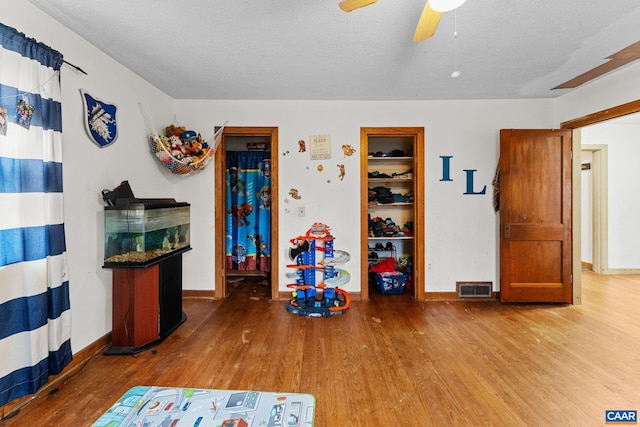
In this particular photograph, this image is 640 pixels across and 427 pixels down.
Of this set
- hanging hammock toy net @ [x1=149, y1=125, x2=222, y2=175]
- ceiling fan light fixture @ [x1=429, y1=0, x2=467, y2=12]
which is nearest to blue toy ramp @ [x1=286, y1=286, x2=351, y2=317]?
hanging hammock toy net @ [x1=149, y1=125, x2=222, y2=175]

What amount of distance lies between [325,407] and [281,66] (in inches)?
105

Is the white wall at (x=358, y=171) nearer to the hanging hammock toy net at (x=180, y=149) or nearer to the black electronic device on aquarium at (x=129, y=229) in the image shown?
the hanging hammock toy net at (x=180, y=149)

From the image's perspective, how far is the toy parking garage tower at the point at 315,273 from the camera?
3074 millimetres

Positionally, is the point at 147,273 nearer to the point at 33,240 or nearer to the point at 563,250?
the point at 33,240

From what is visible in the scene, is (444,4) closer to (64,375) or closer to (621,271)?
(64,375)

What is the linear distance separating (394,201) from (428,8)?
278 cm

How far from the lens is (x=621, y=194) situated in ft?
14.4

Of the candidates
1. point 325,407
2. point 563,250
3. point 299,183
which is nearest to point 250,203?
point 299,183

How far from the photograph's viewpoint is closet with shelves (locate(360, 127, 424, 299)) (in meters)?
3.41

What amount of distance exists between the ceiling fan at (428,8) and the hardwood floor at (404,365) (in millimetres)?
2132

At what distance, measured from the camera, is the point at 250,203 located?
4.41 m

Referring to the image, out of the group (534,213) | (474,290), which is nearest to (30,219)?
(474,290)

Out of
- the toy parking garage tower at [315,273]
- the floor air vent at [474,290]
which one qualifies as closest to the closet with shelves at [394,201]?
the toy parking garage tower at [315,273]

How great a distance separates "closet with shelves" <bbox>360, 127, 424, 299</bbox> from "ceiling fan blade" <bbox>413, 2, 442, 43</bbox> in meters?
1.84
